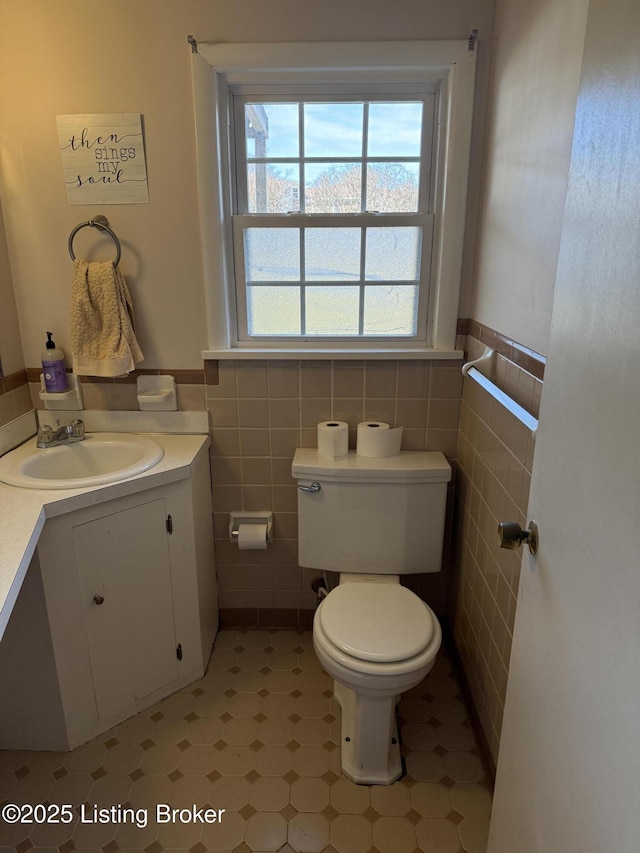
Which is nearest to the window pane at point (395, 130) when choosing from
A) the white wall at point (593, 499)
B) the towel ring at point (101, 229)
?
the towel ring at point (101, 229)

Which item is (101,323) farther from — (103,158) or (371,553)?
(371,553)

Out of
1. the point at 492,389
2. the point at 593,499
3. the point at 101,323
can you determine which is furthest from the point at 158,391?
the point at 593,499

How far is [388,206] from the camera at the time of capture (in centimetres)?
→ 188

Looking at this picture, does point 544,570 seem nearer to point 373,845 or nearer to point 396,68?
point 373,845

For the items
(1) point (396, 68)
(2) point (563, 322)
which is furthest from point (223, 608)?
(1) point (396, 68)

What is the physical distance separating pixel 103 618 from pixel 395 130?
185 cm

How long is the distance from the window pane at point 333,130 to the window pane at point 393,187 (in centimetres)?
9

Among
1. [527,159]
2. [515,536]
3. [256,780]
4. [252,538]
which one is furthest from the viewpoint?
[252,538]

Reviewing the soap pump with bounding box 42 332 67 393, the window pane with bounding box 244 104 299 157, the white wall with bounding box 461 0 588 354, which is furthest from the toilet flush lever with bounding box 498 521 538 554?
the soap pump with bounding box 42 332 67 393

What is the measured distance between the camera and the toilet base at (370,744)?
1529mm

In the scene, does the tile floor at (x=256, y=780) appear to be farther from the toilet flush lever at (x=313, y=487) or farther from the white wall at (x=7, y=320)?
the white wall at (x=7, y=320)

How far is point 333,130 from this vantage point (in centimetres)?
181

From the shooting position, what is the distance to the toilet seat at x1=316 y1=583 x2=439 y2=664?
4.78 ft

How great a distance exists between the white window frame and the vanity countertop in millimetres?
368
